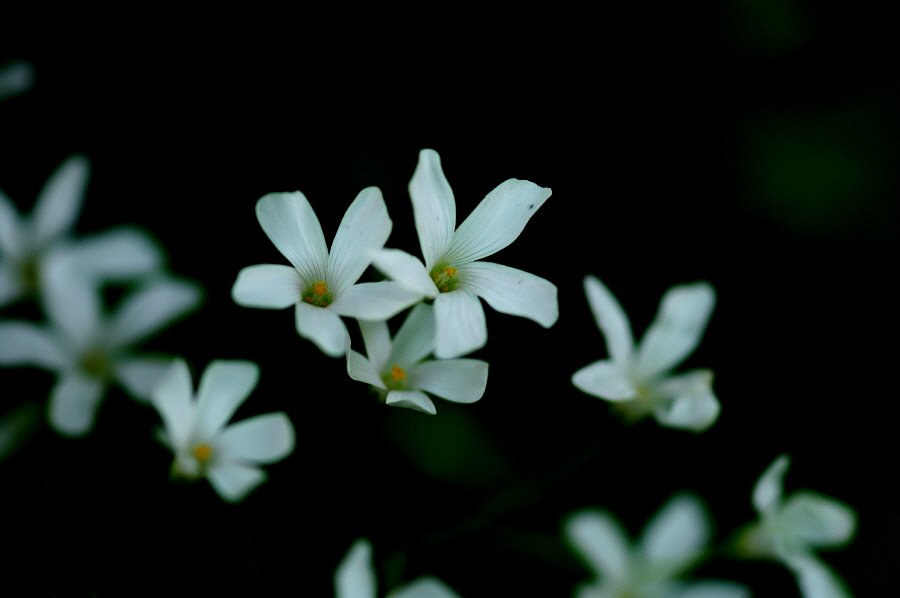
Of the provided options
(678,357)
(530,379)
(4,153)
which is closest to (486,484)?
(530,379)

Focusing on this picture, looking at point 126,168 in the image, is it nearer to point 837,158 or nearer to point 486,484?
point 486,484

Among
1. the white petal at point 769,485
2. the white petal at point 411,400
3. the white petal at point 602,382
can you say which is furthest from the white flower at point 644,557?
the white petal at point 411,400

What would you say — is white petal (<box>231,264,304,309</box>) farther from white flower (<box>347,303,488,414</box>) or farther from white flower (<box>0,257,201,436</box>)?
white flower (<box>0,257,201,436</box>)

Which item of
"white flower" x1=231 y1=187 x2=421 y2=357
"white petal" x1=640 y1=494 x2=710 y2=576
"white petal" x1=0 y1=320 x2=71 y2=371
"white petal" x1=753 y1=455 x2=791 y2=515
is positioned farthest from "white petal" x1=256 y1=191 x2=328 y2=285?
"white petal" x1=640 y1=494 x2=710 y2=576

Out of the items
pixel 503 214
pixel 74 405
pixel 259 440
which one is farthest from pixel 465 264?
pixel 74 405

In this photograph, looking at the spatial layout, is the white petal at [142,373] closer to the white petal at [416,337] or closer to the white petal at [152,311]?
the white petal at [152,311]

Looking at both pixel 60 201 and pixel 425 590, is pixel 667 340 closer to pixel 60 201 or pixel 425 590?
pixel 425 590
